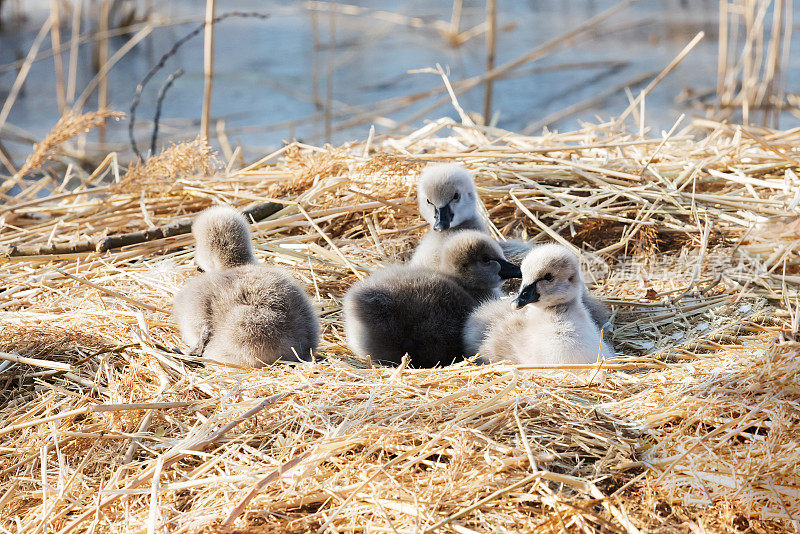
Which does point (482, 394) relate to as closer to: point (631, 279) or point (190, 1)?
point (631, 279)

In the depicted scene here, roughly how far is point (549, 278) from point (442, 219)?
0.73m

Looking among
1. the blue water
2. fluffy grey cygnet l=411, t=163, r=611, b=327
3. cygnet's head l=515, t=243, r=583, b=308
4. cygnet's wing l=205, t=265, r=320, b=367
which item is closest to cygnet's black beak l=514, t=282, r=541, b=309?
cygnet's head l=515, t=243, r=583, b=308

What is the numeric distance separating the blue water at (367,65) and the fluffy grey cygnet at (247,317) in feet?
14.7

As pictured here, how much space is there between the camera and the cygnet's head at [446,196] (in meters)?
3.29

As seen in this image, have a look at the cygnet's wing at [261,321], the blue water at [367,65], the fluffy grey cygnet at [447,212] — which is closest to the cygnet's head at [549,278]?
the fluffy grey cygnet at [447,212]

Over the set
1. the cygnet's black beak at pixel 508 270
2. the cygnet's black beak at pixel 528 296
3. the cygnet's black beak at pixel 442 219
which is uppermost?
the cygnet's black beak at pixel 442 219

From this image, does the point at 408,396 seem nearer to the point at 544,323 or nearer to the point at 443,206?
the point at 544,323

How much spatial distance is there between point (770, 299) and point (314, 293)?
185 cm

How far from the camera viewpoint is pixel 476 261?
3.02 m

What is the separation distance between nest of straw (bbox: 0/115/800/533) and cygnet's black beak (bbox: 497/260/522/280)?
469 mm

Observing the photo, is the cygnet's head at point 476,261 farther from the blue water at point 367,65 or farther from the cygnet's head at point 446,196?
the blue water at point 367,65

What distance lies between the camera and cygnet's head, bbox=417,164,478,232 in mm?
3291

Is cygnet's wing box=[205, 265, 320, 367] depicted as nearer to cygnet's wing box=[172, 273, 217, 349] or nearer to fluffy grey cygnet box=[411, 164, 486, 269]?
cygnet's wing box=[172, 273, 217, 349]

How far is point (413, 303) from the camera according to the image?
282 cm
